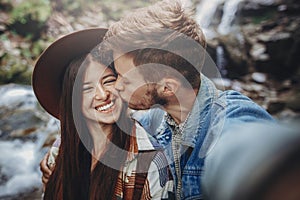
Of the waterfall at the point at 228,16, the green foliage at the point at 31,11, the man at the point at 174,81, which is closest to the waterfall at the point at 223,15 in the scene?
the waterfall at the point at 228,16

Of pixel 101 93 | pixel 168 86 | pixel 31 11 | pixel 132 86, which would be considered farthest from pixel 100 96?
pixel 31 11

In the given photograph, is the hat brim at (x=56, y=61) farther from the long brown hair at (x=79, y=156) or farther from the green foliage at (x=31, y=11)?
the green foliage at (x=31, y=11)

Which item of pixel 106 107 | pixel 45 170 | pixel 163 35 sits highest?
pixel 163 35

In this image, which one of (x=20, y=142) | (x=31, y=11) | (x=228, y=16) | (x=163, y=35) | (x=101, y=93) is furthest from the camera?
(x=228, y=16)

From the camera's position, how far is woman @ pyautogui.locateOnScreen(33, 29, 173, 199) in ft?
3.52

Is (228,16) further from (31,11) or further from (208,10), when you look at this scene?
(31,11)

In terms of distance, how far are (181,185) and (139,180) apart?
0.14 meters

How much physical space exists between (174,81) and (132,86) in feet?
0.44

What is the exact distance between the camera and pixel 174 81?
102 centimetres

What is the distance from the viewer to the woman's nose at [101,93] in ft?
3.55

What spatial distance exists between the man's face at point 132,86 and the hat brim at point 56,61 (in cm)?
12

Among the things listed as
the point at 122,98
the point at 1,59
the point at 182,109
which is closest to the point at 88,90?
the point at 122,98

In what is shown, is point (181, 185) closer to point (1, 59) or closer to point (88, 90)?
point (88, 90)

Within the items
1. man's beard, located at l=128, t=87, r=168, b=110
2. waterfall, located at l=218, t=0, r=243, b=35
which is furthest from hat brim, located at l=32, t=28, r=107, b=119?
waterfall, located at l=218, t=0, r=243, b=35
